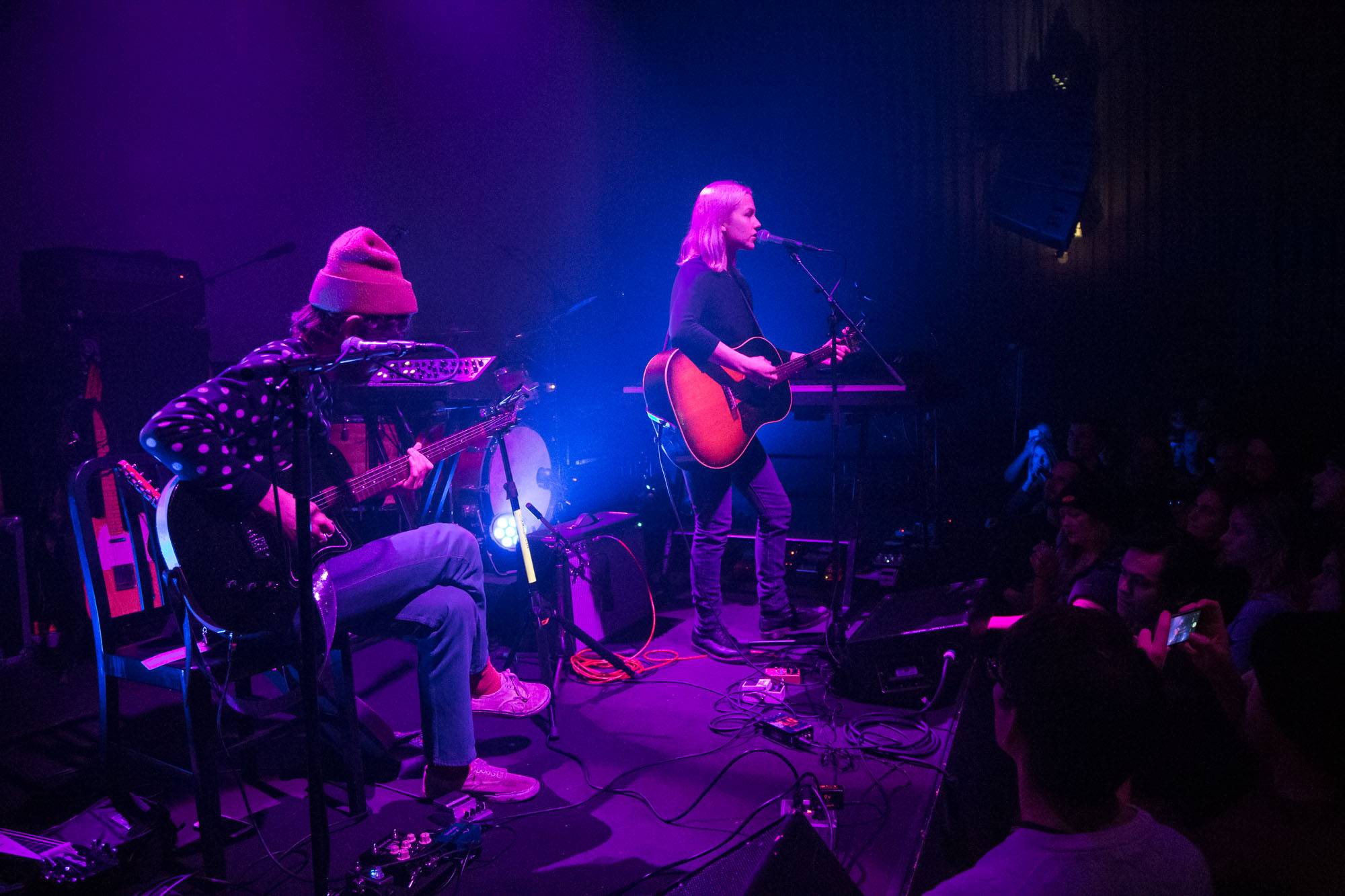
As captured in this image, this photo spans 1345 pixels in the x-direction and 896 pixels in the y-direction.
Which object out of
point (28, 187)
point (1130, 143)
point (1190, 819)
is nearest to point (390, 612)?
point (1190, 819)

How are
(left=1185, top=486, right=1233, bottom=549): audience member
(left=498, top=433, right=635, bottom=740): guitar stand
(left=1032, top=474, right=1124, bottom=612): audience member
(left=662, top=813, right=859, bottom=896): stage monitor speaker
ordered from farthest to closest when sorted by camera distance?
(left=1185, top=486, right=1233, bottom=549): audience member, (left=1032, top=474, right=1124, bottom=612): audience member, (left=498, top=433, right=635, bottom=740): guitar stand, (left=662, top=813, right=859, bottom=896): stage monitor speaker

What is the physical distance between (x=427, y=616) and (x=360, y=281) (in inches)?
44.2

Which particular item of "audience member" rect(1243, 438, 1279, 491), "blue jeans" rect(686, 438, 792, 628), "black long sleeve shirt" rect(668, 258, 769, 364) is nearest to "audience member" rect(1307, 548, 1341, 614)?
"audience member" rect(1243, 438, 1279, 491)

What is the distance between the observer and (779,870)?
148cm

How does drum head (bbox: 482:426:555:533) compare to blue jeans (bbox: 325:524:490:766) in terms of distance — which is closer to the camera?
blue jeans (bbox: 325:524:490:766)

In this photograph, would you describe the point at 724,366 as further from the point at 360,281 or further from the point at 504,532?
the point at 360,281

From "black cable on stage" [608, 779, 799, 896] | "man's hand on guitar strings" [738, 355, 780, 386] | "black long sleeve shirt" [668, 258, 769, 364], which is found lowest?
"black cable on stage" [608, 779, 799, 896]

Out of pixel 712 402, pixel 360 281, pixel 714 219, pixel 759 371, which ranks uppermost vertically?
pixel 714 219

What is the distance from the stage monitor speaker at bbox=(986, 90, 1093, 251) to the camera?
7.61 m

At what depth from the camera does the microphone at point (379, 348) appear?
1985mm

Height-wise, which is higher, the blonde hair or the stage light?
the blonde hair

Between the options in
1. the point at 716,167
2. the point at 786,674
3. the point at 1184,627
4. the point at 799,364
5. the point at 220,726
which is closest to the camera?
the point at 1184,627

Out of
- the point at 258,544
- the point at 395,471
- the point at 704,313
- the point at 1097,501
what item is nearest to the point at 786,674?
the point at 1097,501

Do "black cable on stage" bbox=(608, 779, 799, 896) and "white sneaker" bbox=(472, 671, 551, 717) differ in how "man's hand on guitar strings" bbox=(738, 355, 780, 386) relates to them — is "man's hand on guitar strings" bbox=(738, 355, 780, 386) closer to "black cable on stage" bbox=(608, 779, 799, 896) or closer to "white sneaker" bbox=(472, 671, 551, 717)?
"white sneaker" bbox=(472, 671, 551, 717)
